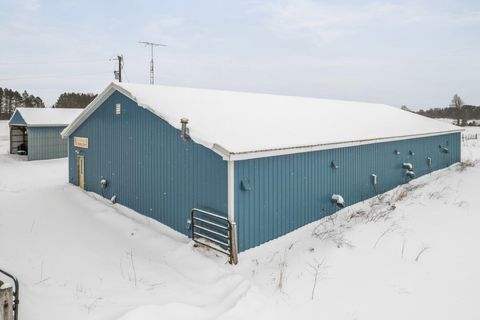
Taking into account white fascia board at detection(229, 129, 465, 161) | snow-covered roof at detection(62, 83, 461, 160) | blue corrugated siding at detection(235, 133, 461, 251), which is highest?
snow-covered roof at detection(62, 83, 461, 160)

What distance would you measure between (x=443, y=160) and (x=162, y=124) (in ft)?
58.0

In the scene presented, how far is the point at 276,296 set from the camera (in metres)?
6.68

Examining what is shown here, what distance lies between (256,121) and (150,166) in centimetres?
364

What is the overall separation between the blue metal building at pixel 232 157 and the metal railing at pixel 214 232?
0.60 ft

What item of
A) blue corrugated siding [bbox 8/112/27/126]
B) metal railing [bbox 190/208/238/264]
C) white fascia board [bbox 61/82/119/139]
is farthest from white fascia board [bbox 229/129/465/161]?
blue corrugated siding [bbox 8/112/27/126]

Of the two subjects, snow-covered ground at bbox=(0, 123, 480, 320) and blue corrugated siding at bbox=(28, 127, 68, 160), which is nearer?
snow-covered ground at bbox=(0, 123, 480, 320)

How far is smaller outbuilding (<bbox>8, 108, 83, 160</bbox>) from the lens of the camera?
23.8 m

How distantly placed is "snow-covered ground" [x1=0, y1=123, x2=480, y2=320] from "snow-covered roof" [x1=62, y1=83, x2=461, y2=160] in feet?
8.34

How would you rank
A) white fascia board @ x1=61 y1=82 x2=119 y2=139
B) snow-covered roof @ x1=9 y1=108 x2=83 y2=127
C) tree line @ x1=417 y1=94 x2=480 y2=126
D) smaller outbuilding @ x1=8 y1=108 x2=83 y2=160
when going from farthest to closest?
tree line @ x1=417 y1=94 x2=480 y2=126 < snow-covered roof @ x1=9 y1=108 x2=83 y2=127 < smaller outbuilding @ x1=8 y1=108 x2=83 y2=160 < white fascia board @ x1=61 y1=82 x2=119 y2=139

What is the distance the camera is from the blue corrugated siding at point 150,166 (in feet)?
30.4

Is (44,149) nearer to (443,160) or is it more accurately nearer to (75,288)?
(75,288)

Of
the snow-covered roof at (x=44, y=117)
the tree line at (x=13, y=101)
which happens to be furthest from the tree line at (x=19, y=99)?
the snow-covered roof at (x=44, y=117)

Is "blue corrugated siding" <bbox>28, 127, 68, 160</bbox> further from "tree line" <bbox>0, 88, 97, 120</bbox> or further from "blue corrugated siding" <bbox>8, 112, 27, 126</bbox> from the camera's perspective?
"tree line" <bbox>0, 88, 97, 120</bbox>

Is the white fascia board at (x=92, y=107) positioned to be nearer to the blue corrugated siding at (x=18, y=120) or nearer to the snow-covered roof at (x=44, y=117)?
the snow-covered roof at (x=44, y=117)
